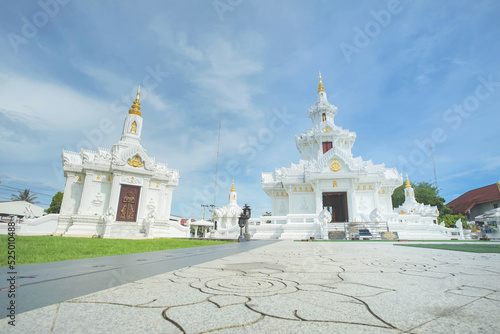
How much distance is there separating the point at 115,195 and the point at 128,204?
1325mm

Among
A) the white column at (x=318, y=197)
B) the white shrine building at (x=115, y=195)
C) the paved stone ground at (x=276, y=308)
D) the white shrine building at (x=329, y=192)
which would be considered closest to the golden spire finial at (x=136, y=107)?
the white shrine building at (x=115, y=195)

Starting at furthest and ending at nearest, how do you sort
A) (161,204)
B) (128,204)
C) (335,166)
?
(161,204)
(335,166)
(128,204)

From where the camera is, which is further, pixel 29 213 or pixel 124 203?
pixel 124 203

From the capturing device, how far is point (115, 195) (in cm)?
2059

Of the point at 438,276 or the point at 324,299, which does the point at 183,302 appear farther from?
the point at 438,276

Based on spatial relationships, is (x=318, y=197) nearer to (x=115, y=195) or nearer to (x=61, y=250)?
(x=115, y=195)

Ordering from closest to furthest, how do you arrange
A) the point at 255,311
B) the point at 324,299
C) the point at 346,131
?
the point at 255,311 < the point at 324,299 < the point at 346,131

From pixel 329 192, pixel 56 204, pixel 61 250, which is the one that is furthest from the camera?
pixel 56 204

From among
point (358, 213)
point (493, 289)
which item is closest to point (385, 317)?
point (493, 289)

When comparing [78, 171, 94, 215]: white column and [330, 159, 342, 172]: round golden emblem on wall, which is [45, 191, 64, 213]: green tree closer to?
[78, 171, 94, 215]: white column

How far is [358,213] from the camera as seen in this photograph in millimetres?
21344

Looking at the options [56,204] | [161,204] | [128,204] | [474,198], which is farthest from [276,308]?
[474,198]

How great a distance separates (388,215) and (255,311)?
68.7 ft

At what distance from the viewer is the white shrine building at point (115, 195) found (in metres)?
19.1
